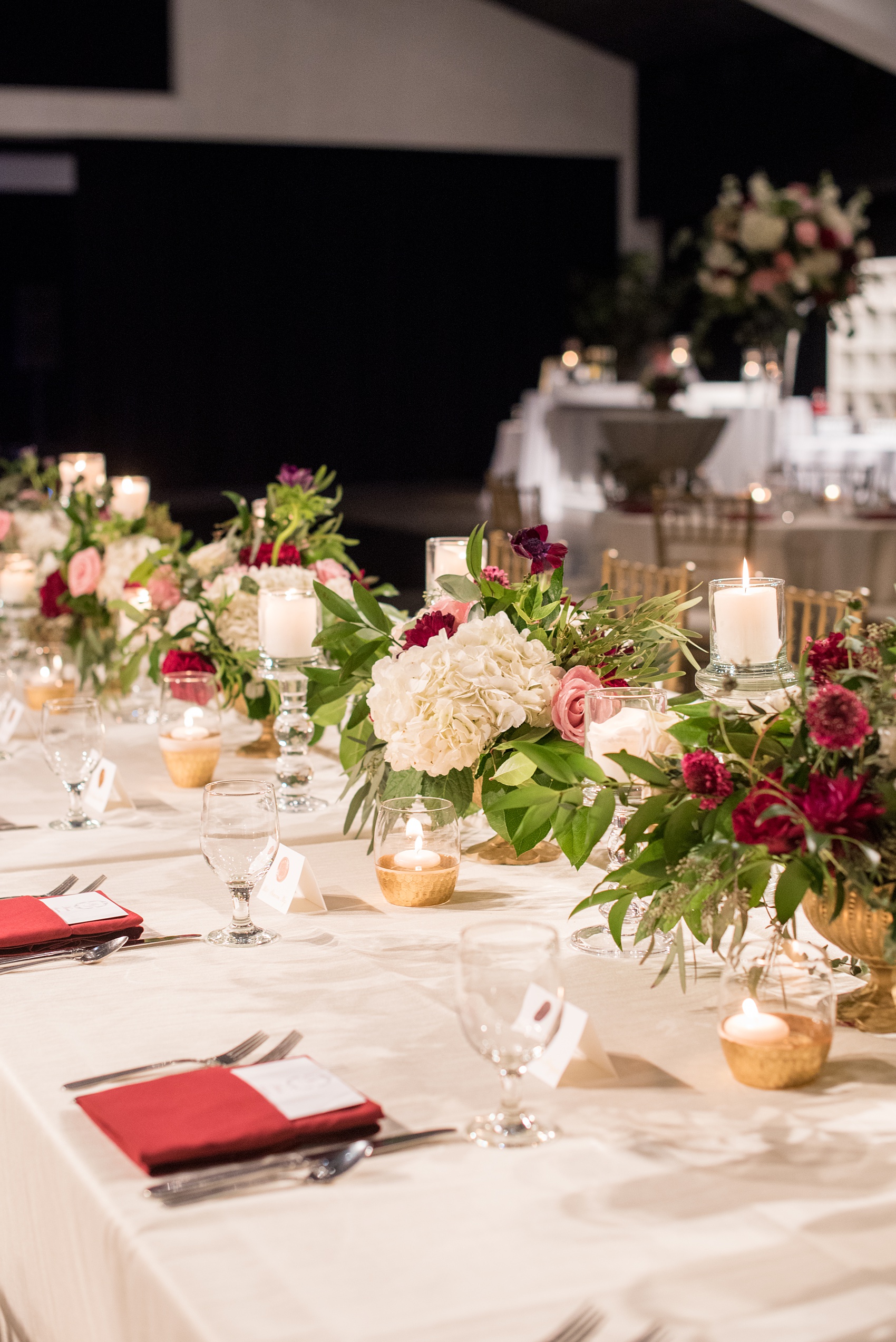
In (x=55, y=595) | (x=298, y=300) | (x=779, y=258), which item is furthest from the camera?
(x=298, y=300)

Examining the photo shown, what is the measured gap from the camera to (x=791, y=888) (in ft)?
4.12

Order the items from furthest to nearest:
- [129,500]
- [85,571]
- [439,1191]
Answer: [129,500], [85,571], [439,1191]

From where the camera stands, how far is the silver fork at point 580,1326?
943 millimetres

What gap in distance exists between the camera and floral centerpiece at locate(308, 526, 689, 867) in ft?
5.63

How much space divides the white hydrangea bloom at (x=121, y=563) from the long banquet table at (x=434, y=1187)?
1361 mm

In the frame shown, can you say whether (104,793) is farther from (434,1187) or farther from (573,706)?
(434,1187)

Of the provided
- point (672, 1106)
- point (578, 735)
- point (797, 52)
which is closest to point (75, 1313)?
point (672, 1106)

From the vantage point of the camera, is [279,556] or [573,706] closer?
[573,706]

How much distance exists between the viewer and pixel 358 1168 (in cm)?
115

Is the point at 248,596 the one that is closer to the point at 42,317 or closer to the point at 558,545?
the point at 558,545

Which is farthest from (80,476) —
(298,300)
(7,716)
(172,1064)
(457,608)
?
(298,300)

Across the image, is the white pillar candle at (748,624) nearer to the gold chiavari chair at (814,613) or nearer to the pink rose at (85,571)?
the gold chiavari chair at (814,613)

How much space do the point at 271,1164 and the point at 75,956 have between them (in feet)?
1.74

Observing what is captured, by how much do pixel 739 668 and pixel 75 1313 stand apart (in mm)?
937
